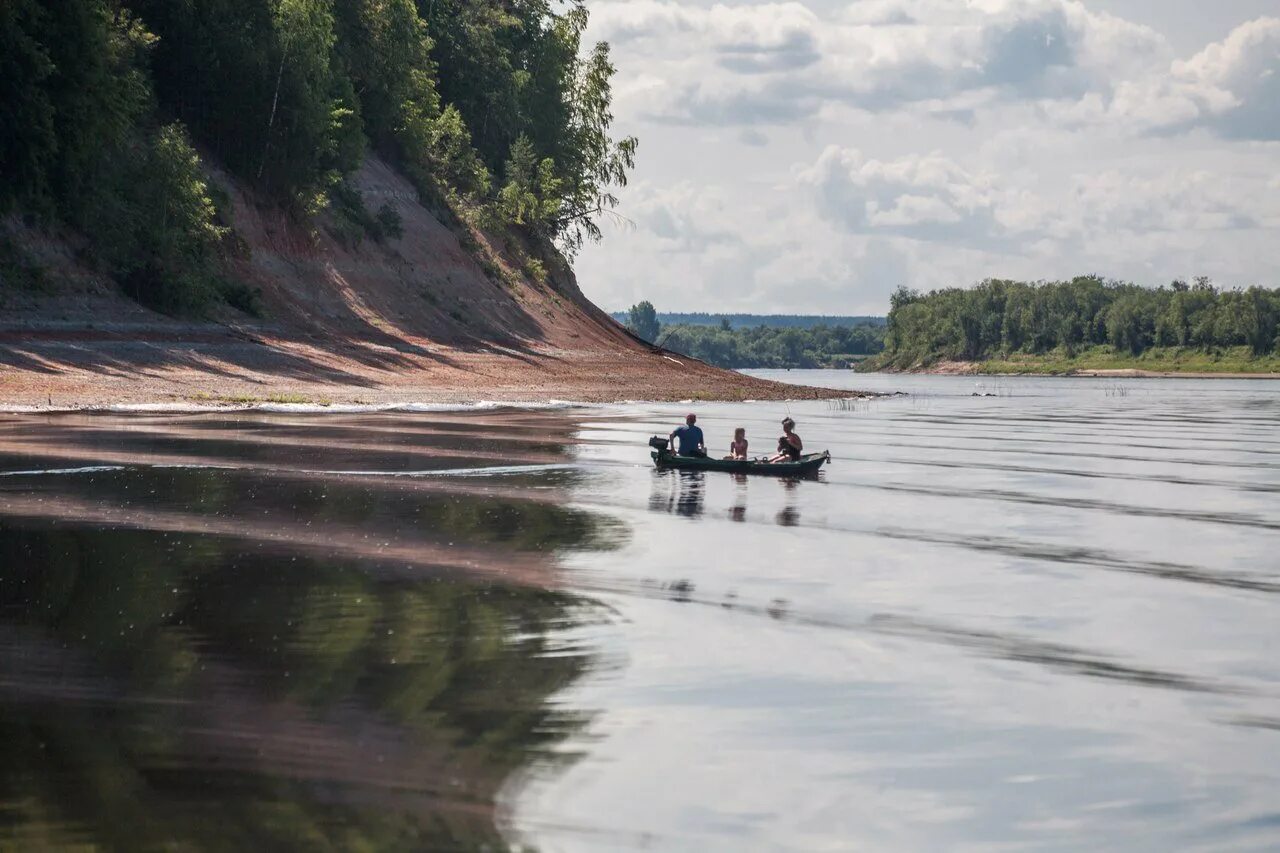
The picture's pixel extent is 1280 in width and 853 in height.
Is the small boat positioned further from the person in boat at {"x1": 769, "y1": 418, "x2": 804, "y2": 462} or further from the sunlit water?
the sunlit water

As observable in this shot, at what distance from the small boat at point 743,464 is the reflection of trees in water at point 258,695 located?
577 inches

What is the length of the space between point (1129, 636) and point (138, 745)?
9619 millimetres

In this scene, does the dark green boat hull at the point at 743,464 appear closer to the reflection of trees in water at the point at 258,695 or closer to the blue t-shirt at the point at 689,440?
the blue t-shirt at the point at 689,440

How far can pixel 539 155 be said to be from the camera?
111 metres

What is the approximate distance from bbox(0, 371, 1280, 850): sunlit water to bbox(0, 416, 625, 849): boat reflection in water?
4 cm

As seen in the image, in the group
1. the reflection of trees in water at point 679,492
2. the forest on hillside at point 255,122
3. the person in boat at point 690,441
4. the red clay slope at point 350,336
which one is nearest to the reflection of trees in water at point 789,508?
the reflection of trees in water at point 679,492

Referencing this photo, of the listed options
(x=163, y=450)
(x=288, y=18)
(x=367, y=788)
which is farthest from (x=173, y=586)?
(x=288, y=18)

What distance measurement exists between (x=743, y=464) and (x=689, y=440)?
140 centimetres

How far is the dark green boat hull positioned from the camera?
32.9 meters

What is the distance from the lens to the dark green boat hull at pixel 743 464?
3294 centimetres

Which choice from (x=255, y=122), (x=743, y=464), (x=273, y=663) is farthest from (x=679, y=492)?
(x=255, y=122)

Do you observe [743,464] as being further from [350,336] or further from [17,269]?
[350,336]

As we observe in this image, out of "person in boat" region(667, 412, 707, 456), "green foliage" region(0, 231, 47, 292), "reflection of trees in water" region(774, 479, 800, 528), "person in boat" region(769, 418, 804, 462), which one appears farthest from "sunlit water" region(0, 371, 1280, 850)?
"green foliage" region(0, 231, 47, 292)

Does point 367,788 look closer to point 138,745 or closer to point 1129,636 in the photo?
point 138,745
